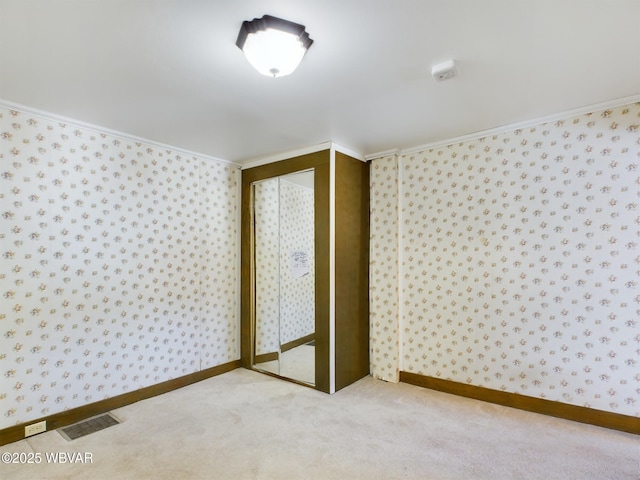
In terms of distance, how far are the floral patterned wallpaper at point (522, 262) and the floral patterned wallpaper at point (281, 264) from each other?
0.80m

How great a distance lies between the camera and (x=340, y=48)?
→ 1797 millimetres

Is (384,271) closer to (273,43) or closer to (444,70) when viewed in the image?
(444,70)

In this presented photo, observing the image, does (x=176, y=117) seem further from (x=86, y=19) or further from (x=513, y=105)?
(x=513, y=105)

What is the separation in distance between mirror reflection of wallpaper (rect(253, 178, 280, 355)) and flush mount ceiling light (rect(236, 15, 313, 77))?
7.24ft

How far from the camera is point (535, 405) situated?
9.11 feet

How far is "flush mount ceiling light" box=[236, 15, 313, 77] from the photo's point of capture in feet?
5.20

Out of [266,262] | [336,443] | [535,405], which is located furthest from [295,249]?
[535,405]

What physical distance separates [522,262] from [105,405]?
3.80m

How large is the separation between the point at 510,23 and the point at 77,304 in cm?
352

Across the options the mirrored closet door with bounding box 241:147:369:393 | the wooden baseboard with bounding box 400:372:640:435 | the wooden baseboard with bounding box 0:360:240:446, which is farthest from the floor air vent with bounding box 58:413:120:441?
the wooden baseboard with bounding box 400:372:640:435

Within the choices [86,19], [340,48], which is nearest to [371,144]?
[340,48]

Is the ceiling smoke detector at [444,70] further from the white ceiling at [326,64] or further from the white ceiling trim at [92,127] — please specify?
the white ceiling trim at [92,127]

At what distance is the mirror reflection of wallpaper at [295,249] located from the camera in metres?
3.59

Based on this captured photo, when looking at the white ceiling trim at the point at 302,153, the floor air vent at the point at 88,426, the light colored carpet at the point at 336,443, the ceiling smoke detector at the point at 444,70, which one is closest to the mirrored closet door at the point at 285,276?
the white ceiling trim at the point at 302,153
